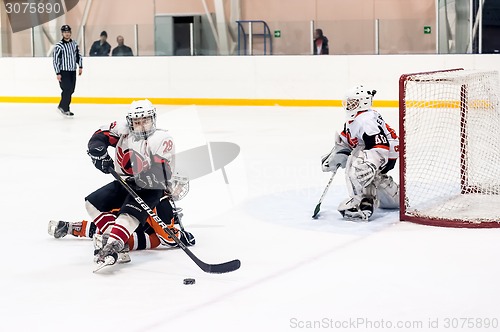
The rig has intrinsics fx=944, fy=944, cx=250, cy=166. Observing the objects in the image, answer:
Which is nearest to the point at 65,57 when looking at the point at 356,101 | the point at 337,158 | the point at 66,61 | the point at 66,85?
the point at 66,61

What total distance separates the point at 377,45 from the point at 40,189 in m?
6.80

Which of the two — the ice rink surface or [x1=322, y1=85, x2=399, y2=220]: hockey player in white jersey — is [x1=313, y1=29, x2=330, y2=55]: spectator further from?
[x1=322, y1=85, x2=399, y2=220]: hockey player in white jersey

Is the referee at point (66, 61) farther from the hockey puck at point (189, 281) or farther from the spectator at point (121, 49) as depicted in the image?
the hockey puck at point (189, 281)

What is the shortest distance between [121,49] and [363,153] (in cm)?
910

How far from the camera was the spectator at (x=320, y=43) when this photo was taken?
12.5 metres

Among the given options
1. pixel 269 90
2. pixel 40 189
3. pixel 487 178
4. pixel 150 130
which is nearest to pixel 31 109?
pixel 269 90

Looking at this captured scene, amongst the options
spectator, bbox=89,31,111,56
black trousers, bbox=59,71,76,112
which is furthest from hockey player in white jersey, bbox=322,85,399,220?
spectator, bbox=89,31,111,56

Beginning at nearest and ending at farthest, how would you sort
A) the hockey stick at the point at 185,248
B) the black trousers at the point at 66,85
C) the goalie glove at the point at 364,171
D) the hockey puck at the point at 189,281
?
the hockey puck at the point at 189,281, the hockey stick at the point at 185,248, the goalie glove at the point at 364,171, the black trousers at the point at 66,85

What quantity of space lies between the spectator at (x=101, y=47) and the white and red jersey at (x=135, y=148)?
31.5 feet

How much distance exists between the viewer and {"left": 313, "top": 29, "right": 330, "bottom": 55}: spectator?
12.5 m

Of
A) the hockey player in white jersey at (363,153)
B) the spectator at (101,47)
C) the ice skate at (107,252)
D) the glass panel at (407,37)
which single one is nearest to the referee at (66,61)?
the spectator at (101,47)

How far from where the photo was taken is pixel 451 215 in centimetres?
513

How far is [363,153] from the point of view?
5055 mm

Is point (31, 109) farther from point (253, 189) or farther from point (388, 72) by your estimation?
point (253, 189)
